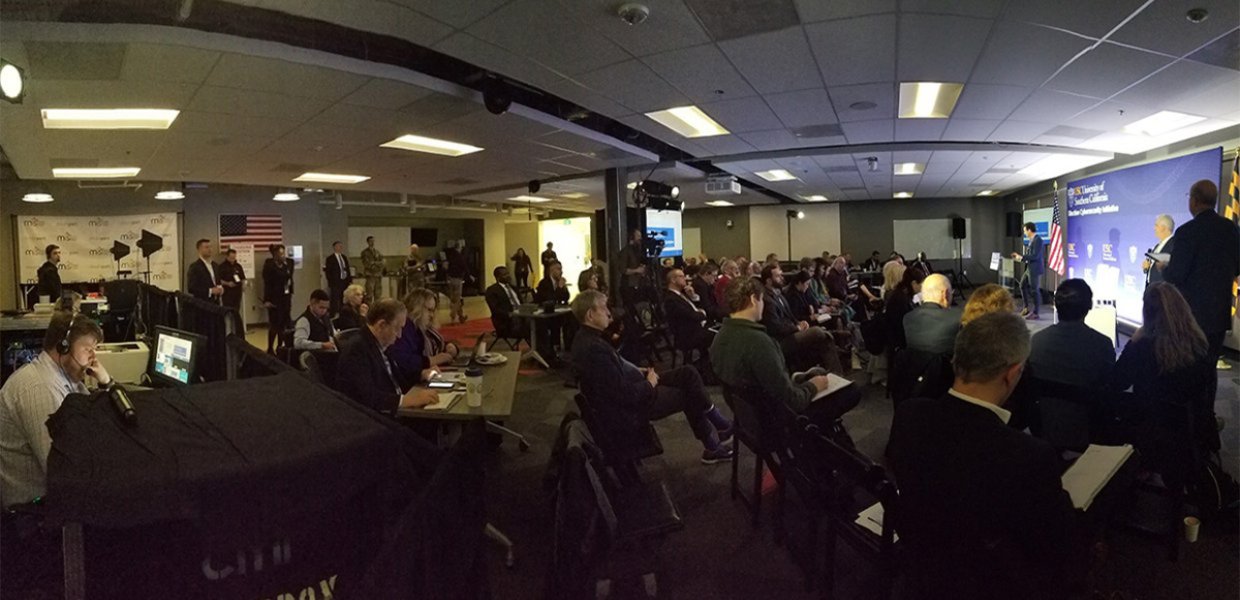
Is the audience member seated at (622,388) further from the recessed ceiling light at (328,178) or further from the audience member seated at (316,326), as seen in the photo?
the recessed ceiling light at (328,178)

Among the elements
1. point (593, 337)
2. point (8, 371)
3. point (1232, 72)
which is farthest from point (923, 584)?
point (8, 371)

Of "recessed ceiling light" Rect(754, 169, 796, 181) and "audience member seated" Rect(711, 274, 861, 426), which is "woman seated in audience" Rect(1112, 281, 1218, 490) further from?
"recessed ceiling light" Rect(754, 169, 796, 181)

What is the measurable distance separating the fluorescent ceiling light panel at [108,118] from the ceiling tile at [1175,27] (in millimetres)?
6689

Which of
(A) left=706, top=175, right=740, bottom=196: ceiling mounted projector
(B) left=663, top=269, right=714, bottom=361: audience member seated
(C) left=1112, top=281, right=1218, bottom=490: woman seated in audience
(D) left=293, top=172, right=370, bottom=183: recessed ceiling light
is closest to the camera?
(C) left=1112, top=281, right=1218, bottom=490: woman seated in audience

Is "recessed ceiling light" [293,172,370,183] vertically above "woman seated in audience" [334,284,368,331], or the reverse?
"recessed ceiling light" [293,172,370,183]

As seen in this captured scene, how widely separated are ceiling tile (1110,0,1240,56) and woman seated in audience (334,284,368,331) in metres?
5.61

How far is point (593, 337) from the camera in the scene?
3.15 meters

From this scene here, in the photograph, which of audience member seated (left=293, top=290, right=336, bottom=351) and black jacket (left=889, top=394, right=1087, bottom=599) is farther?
Answer: audience member seated (left=293, top=290, right=336, bottom=351)

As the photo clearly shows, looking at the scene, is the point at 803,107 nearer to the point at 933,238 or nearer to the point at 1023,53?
the point at 1023,53

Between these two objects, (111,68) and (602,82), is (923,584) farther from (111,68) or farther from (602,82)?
(111,68)

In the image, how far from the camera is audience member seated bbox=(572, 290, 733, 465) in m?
3.01

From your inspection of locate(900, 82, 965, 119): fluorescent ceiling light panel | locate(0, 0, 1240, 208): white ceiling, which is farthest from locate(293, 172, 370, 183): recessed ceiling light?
locate(900, 82, 965, 119): fluorescent ceiling light panel

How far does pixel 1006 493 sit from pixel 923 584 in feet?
1.21

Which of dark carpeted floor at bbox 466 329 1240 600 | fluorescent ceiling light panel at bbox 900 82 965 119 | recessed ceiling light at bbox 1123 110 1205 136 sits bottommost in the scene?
dark carpeted floor at bbox 466 329 1240 600
